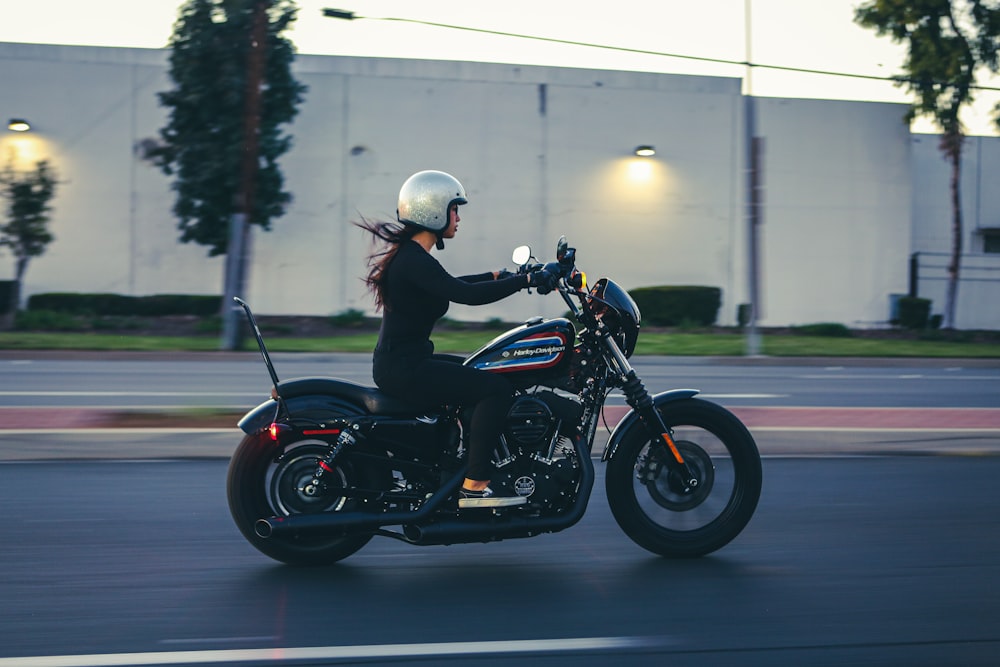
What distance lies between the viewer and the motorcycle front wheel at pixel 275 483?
4.97 meters

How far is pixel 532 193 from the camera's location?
95.3 feet

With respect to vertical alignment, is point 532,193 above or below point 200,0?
below

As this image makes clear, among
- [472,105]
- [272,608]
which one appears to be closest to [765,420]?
[272,608]

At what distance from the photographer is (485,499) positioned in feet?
16.0

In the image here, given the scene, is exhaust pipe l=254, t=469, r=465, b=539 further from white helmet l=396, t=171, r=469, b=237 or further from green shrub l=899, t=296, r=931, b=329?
green shrub l=899, t=296, r=931, b=329

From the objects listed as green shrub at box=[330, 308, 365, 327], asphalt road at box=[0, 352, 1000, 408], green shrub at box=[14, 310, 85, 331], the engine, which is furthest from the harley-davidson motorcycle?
green shrub at box=[330, 308, 365, 327]

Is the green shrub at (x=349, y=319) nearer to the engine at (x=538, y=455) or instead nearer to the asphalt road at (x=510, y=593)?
the asphalt road at (x=510, y=593)

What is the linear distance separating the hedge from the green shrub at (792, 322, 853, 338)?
14758mm

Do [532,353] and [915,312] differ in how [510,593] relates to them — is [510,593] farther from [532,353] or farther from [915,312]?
[915,312]

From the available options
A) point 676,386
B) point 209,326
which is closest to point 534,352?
point 676,386

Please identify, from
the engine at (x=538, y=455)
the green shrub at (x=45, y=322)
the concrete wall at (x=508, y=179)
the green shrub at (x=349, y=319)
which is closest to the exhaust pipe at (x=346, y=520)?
the engine at (x=538, y=455)

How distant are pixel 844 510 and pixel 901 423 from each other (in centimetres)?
429

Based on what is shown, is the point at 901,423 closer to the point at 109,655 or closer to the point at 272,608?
the point at 272,608

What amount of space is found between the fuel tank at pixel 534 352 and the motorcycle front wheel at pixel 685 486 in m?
0.54
